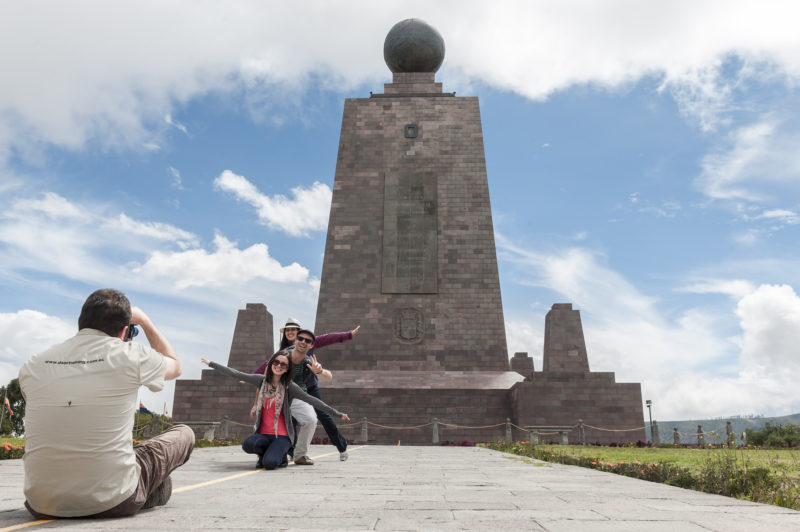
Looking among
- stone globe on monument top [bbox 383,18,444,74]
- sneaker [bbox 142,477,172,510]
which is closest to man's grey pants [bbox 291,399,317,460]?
sneaker [bbox 142,477,172,510]

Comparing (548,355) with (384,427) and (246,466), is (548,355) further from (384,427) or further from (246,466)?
(246,466)

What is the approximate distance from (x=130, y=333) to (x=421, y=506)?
86.9 inches

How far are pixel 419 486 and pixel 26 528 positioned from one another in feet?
10.4

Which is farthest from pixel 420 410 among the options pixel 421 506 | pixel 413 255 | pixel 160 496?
pixel 160 496

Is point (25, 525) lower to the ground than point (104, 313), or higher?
lower

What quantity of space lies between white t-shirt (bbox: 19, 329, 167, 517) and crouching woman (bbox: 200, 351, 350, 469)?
3.61 metres

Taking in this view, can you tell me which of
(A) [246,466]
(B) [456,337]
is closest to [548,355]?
(B) [456,337]

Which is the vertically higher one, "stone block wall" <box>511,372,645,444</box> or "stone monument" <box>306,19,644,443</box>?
"stone monument" <box>306,19,644,443</box>

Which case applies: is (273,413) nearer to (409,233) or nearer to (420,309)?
(420,309)

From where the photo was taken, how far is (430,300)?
24.2m

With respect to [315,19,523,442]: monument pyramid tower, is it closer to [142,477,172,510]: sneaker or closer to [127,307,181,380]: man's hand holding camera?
[142,477,172,510]: sneaker

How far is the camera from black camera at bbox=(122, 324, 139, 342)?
3.68 metres

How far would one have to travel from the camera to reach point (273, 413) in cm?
711

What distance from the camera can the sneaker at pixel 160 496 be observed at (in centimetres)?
383
